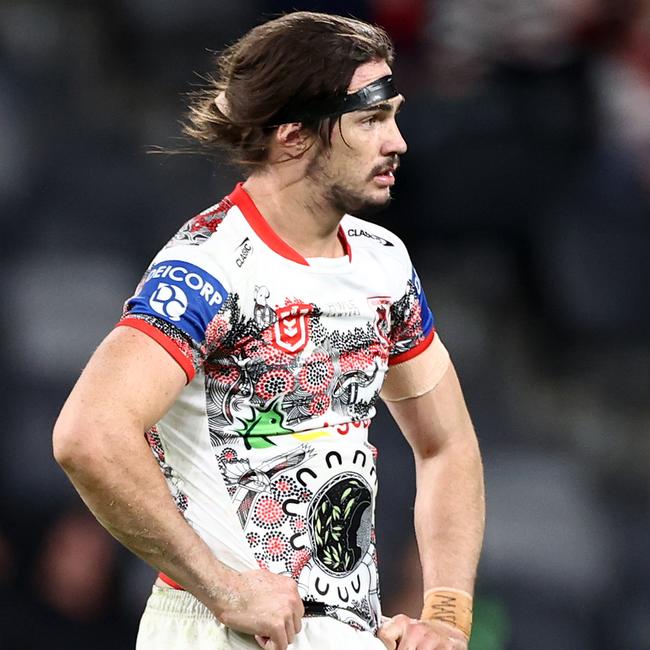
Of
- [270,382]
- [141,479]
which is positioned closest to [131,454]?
[141,479]

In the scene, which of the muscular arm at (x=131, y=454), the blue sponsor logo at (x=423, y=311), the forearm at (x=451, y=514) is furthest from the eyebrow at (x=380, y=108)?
the forearm at (x=451, y=514)

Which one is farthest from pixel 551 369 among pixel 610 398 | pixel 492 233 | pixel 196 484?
pixel 196 484

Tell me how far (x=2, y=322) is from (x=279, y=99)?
9.19ft

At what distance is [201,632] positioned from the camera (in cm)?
239

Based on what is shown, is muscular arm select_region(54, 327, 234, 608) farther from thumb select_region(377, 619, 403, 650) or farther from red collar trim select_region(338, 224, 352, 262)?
red collar trim select_region(338, 224, 352, 262)

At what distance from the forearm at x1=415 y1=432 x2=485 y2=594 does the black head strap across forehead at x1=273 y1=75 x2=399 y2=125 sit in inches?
30.5

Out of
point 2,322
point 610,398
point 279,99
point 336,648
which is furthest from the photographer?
point 610,398

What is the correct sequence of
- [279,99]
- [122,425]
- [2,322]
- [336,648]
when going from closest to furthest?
[122,425] → [336,648] → [279,99] → [2,322]

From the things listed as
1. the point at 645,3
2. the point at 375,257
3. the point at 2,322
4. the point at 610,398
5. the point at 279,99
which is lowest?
the point at 610,398

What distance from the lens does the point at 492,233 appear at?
5.55 metres

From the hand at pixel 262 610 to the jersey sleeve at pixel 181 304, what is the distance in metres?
0.37

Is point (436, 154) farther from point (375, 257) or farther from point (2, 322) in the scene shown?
point (375, 257)

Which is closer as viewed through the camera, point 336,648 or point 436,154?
point 336,648

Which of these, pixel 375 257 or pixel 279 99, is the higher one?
pixel 279 99
